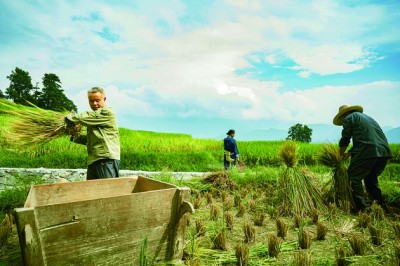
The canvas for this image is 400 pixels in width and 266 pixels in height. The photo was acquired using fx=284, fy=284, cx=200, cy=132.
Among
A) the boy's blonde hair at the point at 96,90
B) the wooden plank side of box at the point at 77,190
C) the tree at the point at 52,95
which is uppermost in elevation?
the tree at the point at 52,95

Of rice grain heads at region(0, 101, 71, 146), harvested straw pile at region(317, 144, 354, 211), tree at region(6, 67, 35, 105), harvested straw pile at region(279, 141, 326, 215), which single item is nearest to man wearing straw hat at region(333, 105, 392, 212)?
harvested straw pile at region(317, 144, 354, 211)

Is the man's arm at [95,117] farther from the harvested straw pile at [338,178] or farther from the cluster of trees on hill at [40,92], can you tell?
the cluster of trees on hill at [40,92]

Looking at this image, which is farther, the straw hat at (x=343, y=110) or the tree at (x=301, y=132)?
the tree at (x=301, y=132)

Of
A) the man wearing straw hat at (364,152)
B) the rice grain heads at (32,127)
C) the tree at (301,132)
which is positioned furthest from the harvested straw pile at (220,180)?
the tree at (301,132)

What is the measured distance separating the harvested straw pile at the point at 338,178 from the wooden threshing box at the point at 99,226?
3345 millimetres

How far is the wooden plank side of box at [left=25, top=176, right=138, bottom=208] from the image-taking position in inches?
101

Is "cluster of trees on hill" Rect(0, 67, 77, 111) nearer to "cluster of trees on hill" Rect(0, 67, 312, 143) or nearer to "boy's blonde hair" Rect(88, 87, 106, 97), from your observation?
"cluster of trees on hill" Rect(0, 67, 312, 143)

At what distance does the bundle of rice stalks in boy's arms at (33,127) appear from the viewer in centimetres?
374

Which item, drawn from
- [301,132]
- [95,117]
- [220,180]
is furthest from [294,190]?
[301,132]

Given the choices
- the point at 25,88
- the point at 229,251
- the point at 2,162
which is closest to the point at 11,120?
the point at 229,251

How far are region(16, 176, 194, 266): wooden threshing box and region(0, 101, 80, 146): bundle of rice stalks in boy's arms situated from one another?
4.55 feet

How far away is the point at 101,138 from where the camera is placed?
319 centimetres

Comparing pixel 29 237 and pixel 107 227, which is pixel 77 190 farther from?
pixel 29 237

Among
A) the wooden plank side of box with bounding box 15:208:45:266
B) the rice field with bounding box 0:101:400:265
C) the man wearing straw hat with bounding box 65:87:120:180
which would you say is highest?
the man wearing straw hat with bounding box 65:87:120:180
